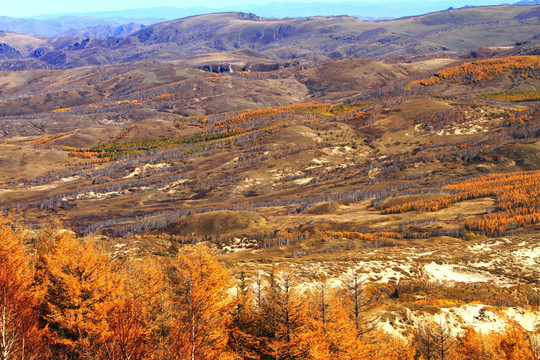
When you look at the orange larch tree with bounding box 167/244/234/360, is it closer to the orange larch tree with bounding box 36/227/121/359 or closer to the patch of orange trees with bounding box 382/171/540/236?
the orange larch tree with bounding box 36/227/121/359

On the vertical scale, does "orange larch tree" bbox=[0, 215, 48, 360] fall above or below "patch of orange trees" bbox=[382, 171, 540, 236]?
above

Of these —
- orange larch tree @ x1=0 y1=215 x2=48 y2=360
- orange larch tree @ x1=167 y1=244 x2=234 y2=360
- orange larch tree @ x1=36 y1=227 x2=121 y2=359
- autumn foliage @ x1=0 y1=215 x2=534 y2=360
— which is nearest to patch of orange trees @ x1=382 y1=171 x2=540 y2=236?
autumn foliage @ x1=0 y1=215 x2=534 y2=360

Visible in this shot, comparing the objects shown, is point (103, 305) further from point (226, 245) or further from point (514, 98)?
point (514, 98)

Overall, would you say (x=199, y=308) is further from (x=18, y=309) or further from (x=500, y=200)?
(x=500, y=200)

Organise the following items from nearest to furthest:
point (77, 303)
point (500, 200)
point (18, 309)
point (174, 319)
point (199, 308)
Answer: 1. point (199, 308)
2. point (174, 319)
3. point (77, 303)
4. point (18, 309)
5. point (500, 200)

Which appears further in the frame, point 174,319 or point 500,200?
point 500,200

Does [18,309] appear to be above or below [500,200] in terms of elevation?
above

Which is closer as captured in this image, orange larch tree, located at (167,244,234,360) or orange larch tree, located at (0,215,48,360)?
orange larch tree, located at (0,215,48,360)

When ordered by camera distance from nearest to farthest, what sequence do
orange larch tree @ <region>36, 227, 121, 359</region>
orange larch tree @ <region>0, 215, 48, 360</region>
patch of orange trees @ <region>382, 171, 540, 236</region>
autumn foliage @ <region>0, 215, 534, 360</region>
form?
orange larch tree @ <region>0, 215, 48, 360</region> < autumn foliage @ <region>0, 215, 534, 360</region> < orange larch tree @ <region>36, 227, 121, 359</region> < patch of orange trees @ <region>382, 171, 540, 236</region>

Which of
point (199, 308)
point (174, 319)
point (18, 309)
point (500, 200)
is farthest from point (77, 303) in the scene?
point (500, 200)
